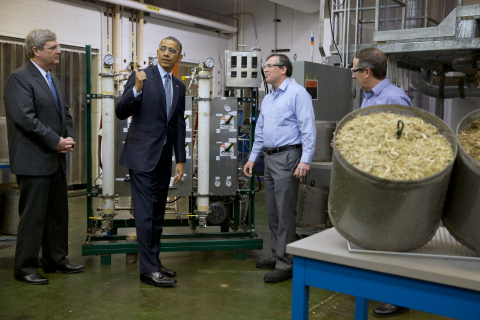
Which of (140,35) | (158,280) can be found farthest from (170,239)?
(140,35)

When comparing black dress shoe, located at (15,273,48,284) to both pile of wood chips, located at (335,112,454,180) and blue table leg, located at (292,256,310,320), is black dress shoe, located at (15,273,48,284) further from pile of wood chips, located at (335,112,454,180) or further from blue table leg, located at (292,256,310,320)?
pile of wood chips, located at (335,112,454,180)

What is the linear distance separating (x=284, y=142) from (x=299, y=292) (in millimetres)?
1929

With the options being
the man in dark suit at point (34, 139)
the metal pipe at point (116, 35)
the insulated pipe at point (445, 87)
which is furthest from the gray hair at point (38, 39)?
the insulated pipe at point (445, 87)

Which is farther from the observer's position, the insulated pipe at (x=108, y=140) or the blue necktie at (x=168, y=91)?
the insulated pipe at (x=108, y=140)

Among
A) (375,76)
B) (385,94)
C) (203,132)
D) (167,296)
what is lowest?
(167,296)

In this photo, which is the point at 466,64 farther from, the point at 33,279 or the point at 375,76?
the point at 33,279

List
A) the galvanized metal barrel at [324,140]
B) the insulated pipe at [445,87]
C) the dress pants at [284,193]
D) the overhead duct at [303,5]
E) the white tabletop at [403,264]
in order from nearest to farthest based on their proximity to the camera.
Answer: the white tabletop at [403,264], the dress pants at [284,193], the galvanized metal barrel at [324,140], the insulated pipe at [445,87], the overhead duct at [303,5]

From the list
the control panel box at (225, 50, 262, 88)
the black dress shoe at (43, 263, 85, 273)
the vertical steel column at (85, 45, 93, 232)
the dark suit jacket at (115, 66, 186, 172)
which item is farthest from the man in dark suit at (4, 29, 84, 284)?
the control panel box at (225, 50, 262, 88)

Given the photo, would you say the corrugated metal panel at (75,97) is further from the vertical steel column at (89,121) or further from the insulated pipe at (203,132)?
the insulated pipe at (203,132)

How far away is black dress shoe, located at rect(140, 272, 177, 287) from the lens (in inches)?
127

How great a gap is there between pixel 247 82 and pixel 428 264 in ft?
9.30

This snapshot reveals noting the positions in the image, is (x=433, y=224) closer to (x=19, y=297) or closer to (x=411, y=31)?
(x=19, y=297)

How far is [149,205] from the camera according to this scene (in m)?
3.16

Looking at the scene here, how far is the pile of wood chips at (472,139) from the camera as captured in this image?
53.2 inches
